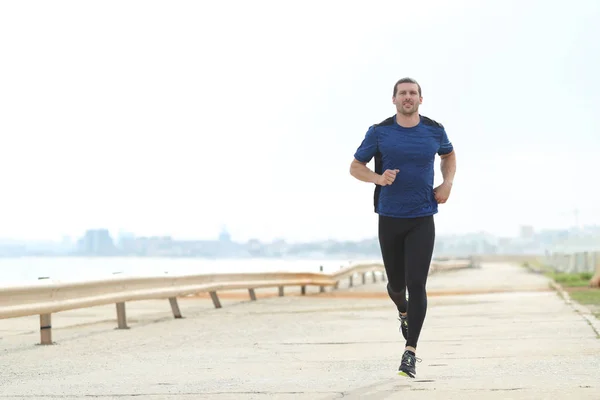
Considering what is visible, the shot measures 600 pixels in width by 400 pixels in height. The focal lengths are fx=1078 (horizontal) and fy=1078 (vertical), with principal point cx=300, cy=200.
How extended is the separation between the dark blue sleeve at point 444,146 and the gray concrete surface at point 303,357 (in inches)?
67.1

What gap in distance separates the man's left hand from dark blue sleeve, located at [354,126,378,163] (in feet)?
1.84

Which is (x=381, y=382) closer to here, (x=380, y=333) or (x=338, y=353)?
(x=338, y=353)

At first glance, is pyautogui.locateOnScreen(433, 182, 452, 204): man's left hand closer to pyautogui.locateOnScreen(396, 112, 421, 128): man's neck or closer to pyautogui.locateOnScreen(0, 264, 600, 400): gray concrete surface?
pyautogui.locateOnScreen(396, 112, 421, 128): man's neck

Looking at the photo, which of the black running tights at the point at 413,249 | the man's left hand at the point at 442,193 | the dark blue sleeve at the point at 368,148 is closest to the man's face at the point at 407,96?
the dark blue sleeve at the point at 368,148

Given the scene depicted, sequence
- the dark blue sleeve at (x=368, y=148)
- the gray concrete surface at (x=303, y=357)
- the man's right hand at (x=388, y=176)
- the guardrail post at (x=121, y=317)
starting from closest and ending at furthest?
the gray concrete surface at (x=303, y=357) < the man's right hand at (x=388, y=176) < the dark blue sleeve at (x=368, y=148) < the guardrail post at (x=121, y=317)

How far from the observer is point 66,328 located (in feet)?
47.3

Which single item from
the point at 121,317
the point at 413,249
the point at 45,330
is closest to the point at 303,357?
the point at 413,249

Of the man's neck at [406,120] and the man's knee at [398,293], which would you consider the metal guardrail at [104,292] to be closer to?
the man's knee at [398,293]

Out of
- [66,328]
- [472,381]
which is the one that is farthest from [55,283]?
[472,381]

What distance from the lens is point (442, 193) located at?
8.22 metres

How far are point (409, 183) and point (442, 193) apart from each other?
29 centimetres

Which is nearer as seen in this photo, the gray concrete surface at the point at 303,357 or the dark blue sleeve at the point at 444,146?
the gray concrete surface at the point at 303,357

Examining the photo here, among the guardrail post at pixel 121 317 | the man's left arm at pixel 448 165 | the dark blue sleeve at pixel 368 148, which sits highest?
the dark blue sleeve at pixel 368 148

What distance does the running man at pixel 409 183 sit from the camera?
812 cm
